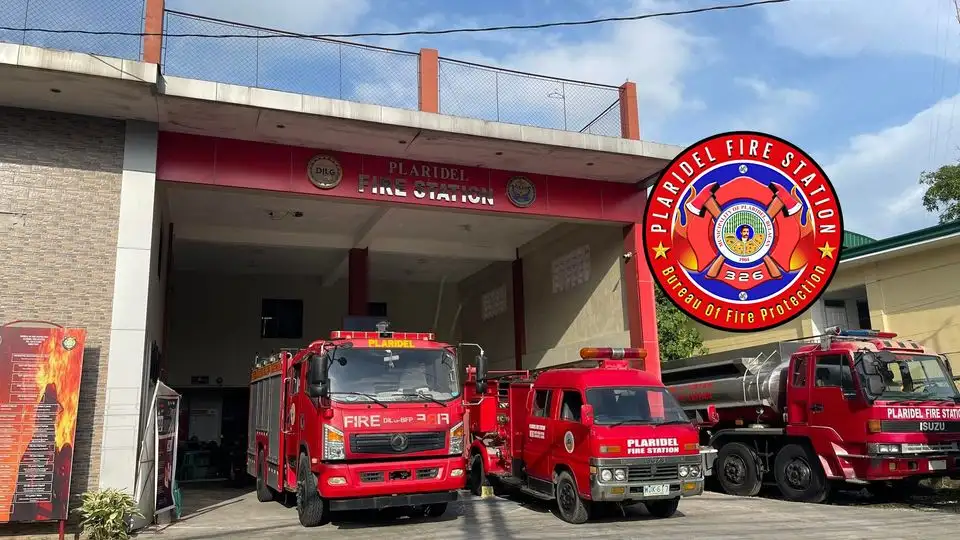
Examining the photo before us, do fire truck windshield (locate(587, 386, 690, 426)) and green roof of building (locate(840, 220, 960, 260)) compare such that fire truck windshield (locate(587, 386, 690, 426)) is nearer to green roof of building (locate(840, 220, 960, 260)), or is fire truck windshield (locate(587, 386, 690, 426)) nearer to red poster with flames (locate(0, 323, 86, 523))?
red poster with flames (locate(0, 323, 86, 523))

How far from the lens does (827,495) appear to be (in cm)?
1172

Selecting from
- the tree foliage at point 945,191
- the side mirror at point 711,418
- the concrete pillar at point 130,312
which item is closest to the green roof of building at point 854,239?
the tree foliage at point 945,191

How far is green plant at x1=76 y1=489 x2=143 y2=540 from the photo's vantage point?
9.56 m

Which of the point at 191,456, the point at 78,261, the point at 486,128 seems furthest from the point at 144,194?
the point at 191,456

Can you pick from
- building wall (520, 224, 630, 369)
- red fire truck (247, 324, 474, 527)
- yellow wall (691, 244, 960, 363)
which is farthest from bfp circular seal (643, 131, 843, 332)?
yellow wall (691, 244, 960, 363)

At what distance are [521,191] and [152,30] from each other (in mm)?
7292

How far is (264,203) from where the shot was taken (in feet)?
54.6

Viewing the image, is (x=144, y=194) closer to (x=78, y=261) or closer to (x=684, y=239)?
(x=78, y=261)

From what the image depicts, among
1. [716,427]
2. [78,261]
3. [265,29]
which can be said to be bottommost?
[716,427]

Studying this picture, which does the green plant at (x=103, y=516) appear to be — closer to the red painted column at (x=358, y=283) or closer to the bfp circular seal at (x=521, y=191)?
the bfp circular seal at (x=521, y=191)

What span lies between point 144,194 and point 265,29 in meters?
3.37

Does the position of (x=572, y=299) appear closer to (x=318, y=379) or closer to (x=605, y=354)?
(x=605, y=354)

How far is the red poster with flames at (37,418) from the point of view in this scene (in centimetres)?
933

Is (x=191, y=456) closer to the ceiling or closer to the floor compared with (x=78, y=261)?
closer to the floor
